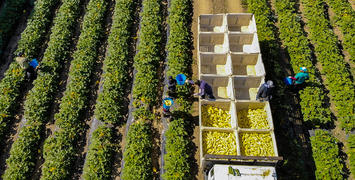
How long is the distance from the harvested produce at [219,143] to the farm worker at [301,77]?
466cm

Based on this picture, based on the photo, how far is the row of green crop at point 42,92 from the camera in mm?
11516

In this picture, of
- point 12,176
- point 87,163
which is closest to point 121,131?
point 87,163

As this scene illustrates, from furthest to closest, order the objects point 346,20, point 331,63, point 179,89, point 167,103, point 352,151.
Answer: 1. point 346,20
2. point 331,63
3. point 179,89
4. point 352,151
5. point 167,103

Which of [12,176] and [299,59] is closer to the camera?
[12,176]

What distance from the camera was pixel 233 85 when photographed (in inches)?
480

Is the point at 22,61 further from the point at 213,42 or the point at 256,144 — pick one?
the point at 256,144

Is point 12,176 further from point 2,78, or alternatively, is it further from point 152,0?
point 152,0

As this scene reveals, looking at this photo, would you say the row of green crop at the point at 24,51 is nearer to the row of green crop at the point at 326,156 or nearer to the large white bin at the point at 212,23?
the large white bin at the point at 212,23

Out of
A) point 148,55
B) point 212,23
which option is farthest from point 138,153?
point 212,23

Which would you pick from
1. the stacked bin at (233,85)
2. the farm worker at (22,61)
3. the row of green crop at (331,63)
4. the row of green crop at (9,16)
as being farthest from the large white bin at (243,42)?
the row of green crop at (9,16)

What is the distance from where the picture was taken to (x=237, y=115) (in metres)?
11.9

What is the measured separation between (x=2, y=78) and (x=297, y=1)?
1842cm

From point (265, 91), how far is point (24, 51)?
503 inches

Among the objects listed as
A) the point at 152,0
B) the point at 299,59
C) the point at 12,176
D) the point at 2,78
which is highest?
the point at 152,0
